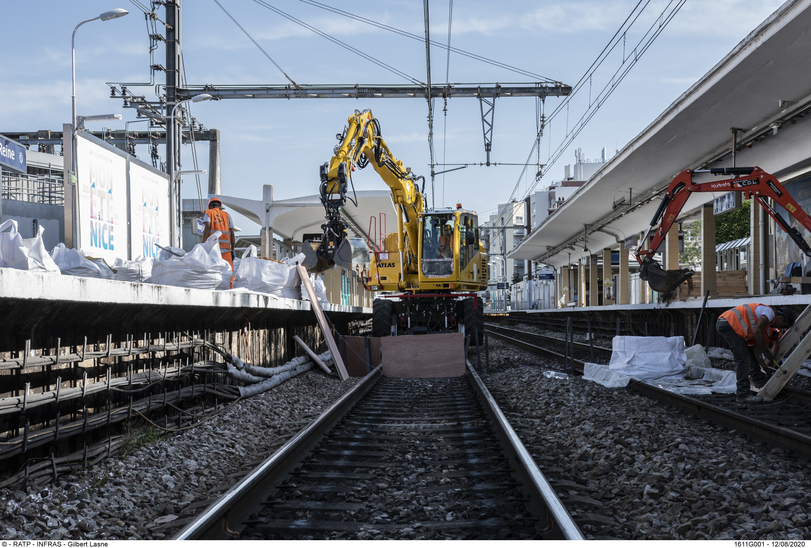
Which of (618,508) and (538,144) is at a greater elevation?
(538,144)

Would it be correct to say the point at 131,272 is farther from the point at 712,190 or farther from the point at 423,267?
the point at 712,190

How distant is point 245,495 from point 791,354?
6.98m

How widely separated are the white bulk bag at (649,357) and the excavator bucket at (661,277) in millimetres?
5523

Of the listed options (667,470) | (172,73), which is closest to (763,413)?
(667,470)

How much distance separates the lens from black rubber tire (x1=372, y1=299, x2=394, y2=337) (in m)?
17.9

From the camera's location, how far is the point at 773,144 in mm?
15812

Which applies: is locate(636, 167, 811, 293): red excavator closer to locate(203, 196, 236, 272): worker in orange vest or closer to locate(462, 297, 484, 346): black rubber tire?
locate(462, 297, 484, 346): black rubber tire

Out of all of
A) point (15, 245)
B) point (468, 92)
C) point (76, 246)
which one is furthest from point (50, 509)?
point (468, 92)

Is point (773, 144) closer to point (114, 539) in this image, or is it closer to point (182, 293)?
point (182, 293)

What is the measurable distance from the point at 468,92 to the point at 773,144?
9271 mm

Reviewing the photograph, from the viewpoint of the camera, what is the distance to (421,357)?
1380 centimetres

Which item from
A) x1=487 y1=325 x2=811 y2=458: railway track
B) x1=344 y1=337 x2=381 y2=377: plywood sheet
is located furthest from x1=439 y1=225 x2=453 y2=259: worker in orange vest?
x1=487 y1=325 x2=811 y2=458: railway track

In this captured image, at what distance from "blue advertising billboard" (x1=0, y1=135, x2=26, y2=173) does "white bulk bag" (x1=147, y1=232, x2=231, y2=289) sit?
12.7 ft

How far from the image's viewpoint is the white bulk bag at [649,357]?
39.7 feet
